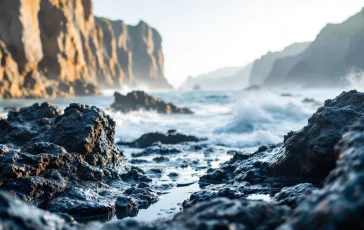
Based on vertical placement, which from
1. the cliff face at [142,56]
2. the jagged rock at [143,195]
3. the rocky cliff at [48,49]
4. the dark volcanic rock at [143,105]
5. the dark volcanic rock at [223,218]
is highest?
the cliff face at [142,56]

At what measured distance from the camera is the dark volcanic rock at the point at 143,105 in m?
26.4

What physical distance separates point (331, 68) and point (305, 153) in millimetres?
105016

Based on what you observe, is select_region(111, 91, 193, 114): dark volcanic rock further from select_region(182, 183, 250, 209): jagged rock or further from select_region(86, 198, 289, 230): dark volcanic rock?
select_region(86, 198, 289, 230): dark volcanic rock

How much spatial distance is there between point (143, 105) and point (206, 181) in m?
21.6

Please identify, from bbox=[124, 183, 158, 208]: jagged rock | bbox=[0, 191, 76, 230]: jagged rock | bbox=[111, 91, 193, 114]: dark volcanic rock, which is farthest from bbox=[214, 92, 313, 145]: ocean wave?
bbox=[0, 191, 76, 230]: jagged rock

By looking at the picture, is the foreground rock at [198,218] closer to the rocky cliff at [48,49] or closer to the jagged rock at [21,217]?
the jagged rock at [21,217]

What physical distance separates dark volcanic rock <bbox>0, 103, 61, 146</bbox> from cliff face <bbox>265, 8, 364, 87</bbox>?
9336cm

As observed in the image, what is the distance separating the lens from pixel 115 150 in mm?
6680

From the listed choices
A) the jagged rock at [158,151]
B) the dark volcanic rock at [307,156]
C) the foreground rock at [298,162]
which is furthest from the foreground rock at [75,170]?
the jagged rock at [158,151]

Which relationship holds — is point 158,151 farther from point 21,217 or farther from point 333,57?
point 333,57

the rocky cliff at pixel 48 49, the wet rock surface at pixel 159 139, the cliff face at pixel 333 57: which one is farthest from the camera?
the cliff face at pixel 333 57

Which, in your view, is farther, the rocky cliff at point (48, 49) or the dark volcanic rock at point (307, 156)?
the rocky cliff at point (48, 49)

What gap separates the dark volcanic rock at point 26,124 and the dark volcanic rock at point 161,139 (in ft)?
9.38

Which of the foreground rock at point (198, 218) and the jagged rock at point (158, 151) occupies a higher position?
the foreground rock at point (198, 218)
